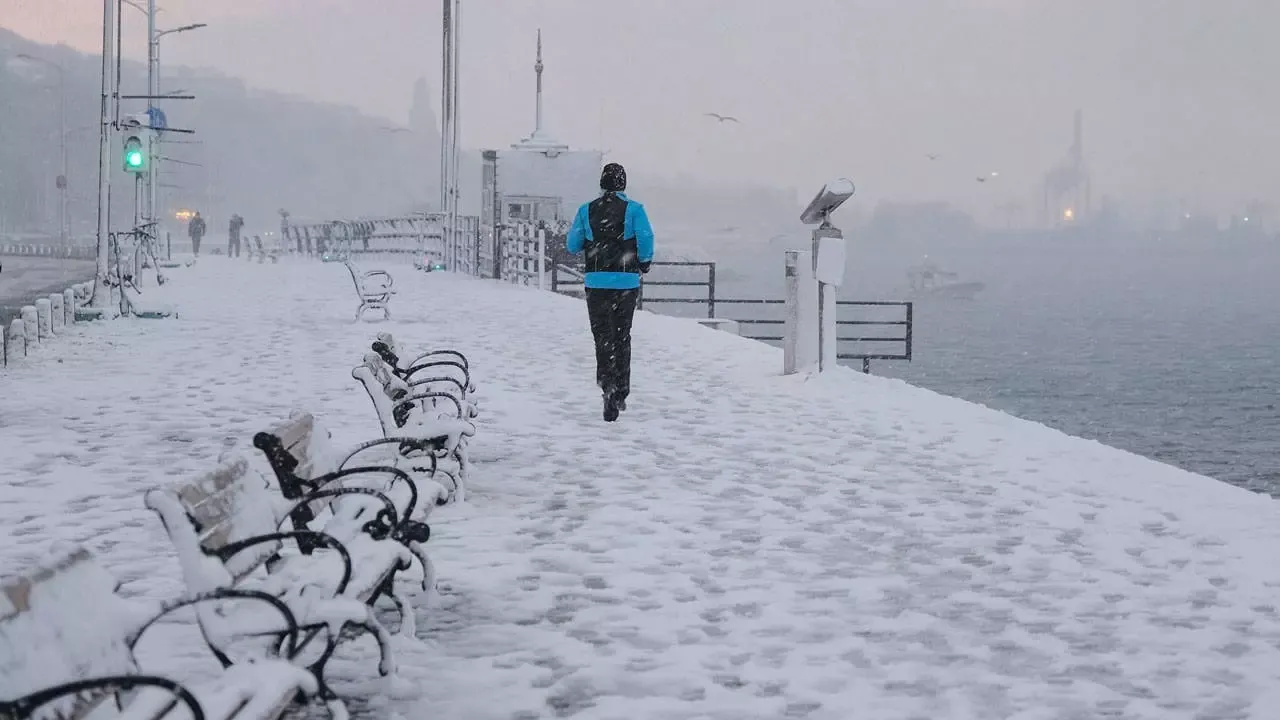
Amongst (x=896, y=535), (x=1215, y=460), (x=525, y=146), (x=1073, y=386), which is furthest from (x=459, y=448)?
(x=1073, y=386)

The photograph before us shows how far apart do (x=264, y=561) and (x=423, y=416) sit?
342 centimetres

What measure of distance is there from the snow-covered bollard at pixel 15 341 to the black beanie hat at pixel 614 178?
25.1ft

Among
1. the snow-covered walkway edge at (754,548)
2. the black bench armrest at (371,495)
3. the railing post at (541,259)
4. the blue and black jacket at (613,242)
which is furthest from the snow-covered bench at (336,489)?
the railing post at (541,259)

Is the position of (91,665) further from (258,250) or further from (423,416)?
(258,250)

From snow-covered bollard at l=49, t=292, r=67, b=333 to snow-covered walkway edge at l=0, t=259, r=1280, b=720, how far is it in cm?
460

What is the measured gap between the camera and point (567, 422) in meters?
12.0

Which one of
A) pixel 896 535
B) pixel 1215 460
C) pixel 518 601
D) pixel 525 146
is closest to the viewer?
pixel 518 601

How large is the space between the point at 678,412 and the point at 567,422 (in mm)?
1179

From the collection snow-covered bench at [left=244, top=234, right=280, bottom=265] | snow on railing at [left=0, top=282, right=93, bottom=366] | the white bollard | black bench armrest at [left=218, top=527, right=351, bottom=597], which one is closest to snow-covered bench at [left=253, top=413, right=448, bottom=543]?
black bench armrest at [left=218, top=527, right=351, bottom=597]

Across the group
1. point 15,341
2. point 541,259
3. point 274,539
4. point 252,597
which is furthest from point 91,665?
point 541,259

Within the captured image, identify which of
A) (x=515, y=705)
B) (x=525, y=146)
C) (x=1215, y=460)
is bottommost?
(x=1215, y=460)

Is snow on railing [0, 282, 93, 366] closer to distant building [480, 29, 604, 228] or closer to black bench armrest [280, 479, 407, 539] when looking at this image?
black bench armrest [280, 479, 407, 539]

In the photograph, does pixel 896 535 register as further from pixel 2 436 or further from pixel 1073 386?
pixel 1073 386

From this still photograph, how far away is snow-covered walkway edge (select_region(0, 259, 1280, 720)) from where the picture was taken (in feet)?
17.5
